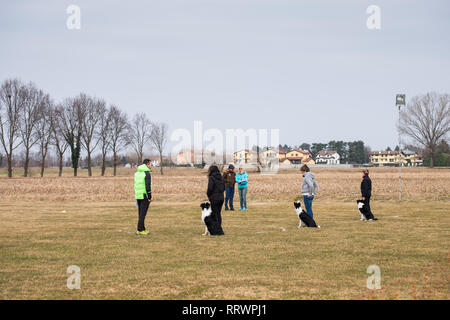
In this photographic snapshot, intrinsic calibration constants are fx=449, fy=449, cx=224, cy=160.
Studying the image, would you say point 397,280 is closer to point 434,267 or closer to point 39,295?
point 434,267

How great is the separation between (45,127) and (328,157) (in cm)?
11699

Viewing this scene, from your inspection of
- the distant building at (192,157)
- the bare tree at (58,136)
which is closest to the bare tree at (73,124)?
the bare tree at (58,136)

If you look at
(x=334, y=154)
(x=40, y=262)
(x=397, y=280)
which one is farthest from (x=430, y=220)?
(x=334, y=154)

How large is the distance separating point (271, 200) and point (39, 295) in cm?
2207

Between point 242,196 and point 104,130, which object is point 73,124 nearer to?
point 104,130

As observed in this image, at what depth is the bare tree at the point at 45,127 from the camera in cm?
7575

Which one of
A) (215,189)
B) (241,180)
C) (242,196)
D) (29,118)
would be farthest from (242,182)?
(29,118)

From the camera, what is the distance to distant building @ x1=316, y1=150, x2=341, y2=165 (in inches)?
6623

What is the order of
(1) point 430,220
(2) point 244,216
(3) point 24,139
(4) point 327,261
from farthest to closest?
(3) point 24,139
(2) point 244,216
(1) point 430,220
(4) point 327,261

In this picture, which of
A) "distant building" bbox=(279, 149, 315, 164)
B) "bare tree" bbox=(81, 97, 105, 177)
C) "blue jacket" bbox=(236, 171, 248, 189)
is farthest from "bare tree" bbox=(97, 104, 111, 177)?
"distant building" bbox=(279, 149, 315, 164)

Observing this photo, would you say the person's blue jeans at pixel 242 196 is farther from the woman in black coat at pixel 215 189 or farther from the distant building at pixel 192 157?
the distant building at pixel 192 157

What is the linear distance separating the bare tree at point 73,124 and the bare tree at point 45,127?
211 cm

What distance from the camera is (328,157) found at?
560ft

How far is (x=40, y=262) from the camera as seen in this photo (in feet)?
30.9
